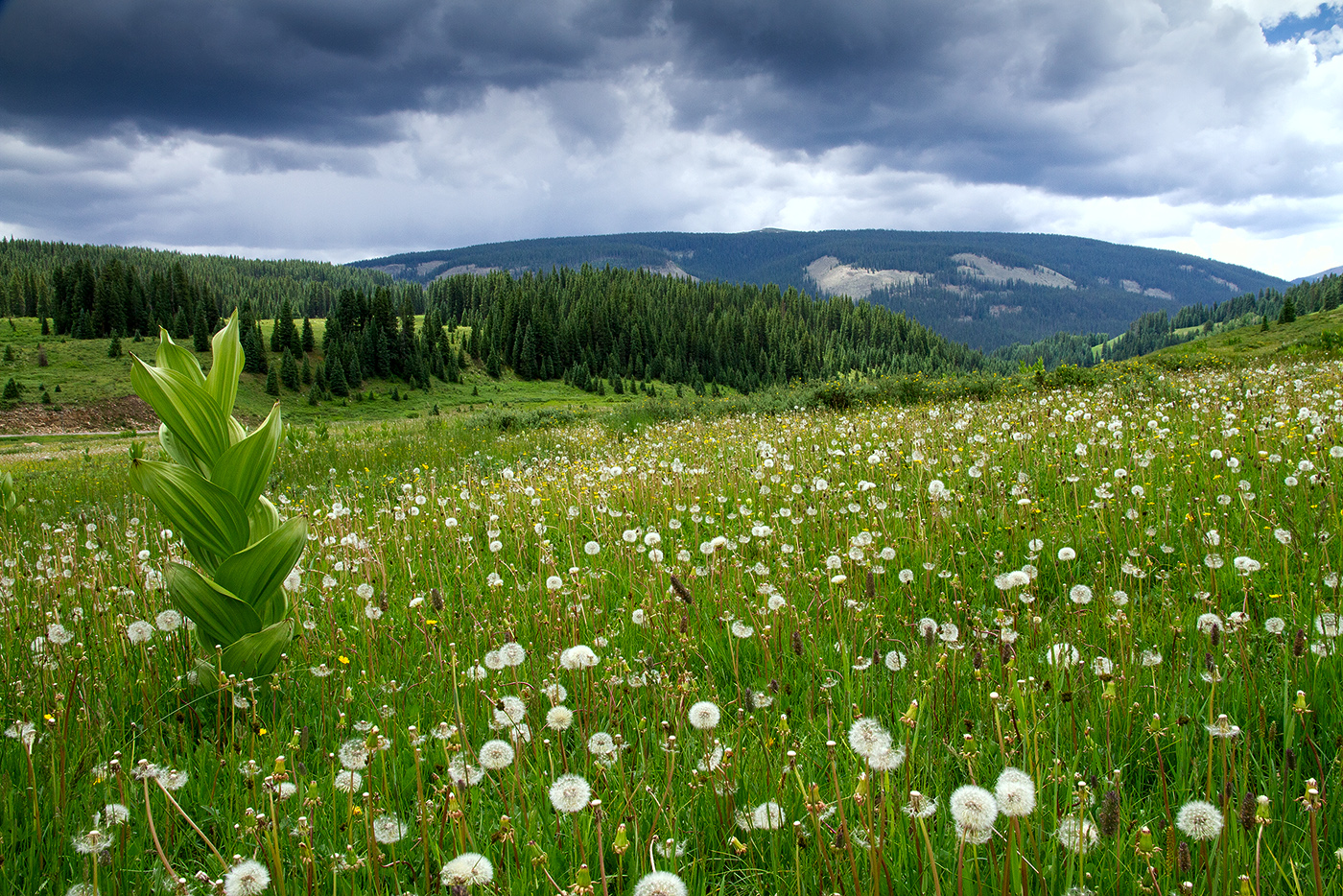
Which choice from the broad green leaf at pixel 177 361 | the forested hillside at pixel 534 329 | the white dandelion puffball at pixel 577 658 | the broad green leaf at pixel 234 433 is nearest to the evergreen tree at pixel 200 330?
the forested hillside at pixel 534 329

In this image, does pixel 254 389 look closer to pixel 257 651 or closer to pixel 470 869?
pixel 257 651

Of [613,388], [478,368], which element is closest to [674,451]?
[613,388]

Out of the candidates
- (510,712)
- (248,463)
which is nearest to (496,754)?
(510,712)

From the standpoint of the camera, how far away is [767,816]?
1848 millimetres

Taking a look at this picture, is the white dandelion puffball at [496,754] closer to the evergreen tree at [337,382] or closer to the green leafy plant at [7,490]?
the green leafy plant at [7,490]

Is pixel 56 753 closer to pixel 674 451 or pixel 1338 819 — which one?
pixel 1338 819

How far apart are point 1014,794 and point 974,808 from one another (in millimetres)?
100

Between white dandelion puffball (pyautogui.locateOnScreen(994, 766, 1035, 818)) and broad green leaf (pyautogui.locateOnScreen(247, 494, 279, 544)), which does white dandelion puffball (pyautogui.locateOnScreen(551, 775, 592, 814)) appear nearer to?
white dandelion puffball (pyautogui.locateOnScreen(994, 766, 1035, 818))

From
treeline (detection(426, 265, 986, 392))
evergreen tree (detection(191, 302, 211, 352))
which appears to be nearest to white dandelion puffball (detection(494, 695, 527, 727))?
treeline (detection(426, 265, 986, 392))

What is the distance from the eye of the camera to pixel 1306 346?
2561cm

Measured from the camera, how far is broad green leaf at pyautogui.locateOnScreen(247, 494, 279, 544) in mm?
3359

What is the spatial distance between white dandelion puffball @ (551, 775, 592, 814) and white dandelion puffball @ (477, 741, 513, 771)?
21 cm

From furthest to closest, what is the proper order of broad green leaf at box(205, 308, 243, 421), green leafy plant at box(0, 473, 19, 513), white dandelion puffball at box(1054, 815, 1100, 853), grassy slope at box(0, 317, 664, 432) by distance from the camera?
grassy slope at box(0, 317, 664, 432), green leafy plant at box(0, 473, 19, 513), broad green leaf at box(205, 308, 243, 421), white dandelion puffball at box(1054, 815, 1100, 853)

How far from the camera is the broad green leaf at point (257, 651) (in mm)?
3076
